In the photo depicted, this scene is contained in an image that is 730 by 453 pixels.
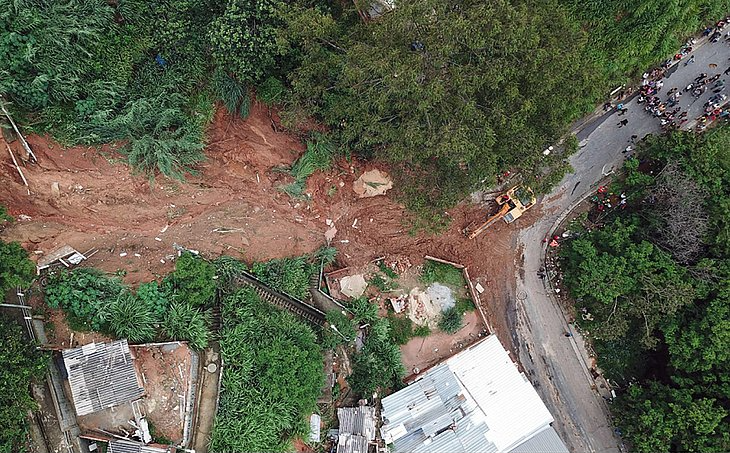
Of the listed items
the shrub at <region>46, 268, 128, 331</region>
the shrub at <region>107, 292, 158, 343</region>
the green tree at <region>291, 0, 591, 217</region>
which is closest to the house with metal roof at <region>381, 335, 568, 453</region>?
the green tree at <region>291, 0, 591, 217</region>

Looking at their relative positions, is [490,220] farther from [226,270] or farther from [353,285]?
[226,270]

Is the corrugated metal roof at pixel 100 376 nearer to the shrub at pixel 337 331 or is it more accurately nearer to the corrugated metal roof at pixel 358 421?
the shrub at pixel 337 331

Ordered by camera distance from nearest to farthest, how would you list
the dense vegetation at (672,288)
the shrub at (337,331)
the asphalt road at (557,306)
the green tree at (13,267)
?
the green tree at (13,267) → the dense vegetation at (672,288) → the shrub at (337,331) → the asphalt road at (557,306)

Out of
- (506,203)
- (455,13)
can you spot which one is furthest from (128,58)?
(506,203)

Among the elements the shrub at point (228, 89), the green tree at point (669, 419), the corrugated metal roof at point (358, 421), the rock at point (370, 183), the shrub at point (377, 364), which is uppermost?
the shrub at point (228, 89)

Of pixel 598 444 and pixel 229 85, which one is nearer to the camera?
pixel 229 85

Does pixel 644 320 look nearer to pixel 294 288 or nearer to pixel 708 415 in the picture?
pixel 708 415

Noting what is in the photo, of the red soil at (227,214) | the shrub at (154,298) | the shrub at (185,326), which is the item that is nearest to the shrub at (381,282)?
the red soil at (227,214)
